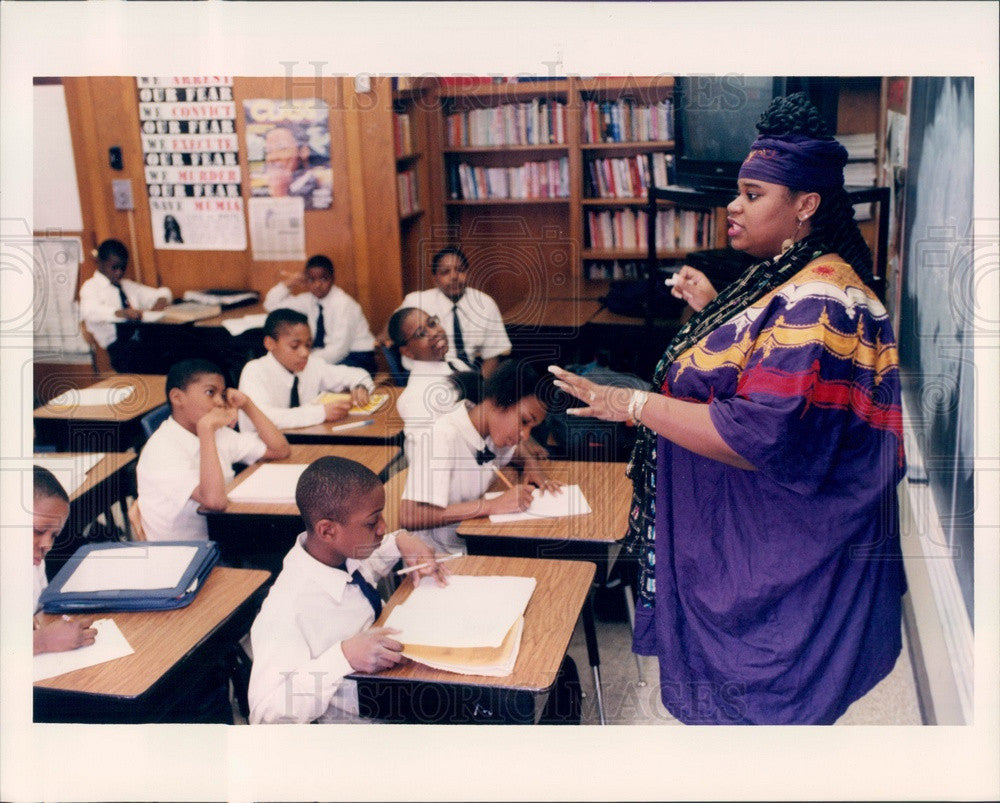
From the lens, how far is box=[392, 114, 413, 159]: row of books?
4129mm

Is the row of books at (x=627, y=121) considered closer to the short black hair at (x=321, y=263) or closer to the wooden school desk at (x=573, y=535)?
the wooden school desk at (x=573, y=535)

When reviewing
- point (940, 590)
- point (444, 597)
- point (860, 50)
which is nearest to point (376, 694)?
point (444, 597)

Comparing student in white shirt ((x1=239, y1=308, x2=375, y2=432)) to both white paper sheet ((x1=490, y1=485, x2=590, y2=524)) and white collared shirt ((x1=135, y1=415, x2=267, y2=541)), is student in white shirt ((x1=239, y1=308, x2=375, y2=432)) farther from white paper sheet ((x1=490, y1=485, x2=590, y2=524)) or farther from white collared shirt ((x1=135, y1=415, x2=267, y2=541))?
white paper sheet ((x1=490, y1=485, x2=590, y2=524))

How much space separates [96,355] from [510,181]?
1838 mm

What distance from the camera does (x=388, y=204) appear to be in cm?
438

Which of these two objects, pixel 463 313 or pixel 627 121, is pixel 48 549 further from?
pixel 627 121

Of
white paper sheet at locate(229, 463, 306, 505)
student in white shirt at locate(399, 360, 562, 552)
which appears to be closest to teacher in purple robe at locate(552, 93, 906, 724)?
student in white shirt at locate(399, 360, 562, 552)

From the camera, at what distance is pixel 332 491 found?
221cm

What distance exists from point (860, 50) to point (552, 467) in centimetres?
142

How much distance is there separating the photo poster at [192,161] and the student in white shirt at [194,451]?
58 cm

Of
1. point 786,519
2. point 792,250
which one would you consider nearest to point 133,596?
point 786,519

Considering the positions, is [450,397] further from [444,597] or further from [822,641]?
[822,641]

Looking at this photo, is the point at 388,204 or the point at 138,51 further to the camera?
the point at 388,204

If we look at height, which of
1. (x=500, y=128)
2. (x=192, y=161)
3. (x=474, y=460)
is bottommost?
(x=474, y=460)
